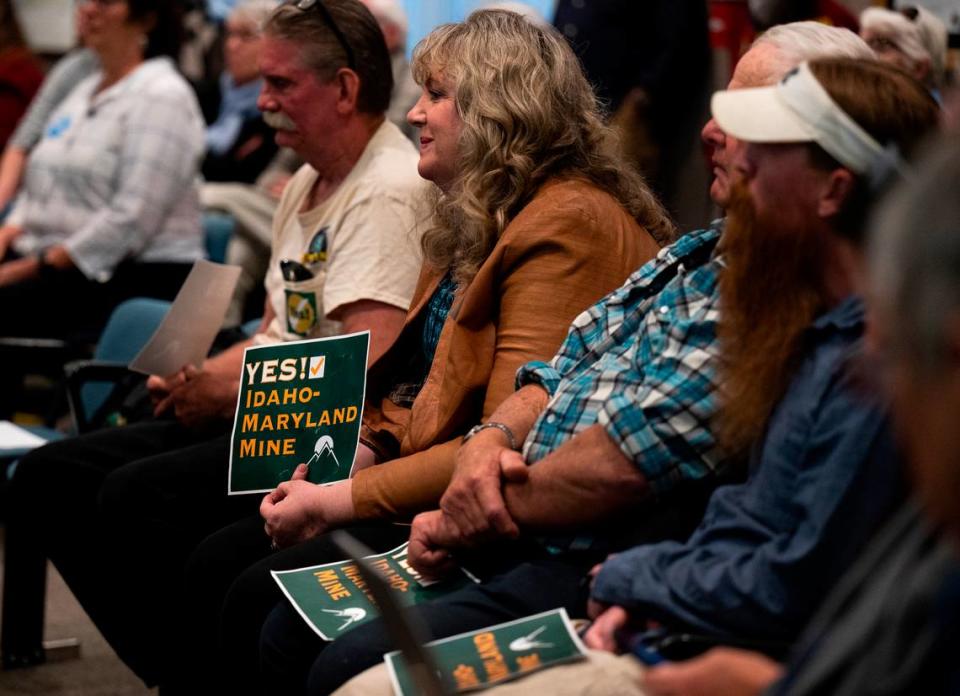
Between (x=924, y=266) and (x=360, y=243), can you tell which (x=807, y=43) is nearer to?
(x=360, y=243)

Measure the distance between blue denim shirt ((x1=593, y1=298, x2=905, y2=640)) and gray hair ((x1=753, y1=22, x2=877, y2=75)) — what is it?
2.21 ft

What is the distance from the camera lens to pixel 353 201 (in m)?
3.08

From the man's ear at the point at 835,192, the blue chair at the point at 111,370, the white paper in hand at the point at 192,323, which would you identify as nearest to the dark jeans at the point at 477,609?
the man's ear at the point at 835,192

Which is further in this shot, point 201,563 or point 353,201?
point 353,201

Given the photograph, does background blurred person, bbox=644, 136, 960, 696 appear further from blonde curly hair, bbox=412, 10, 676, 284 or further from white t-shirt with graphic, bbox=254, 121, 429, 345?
white t-shirt with graphic, bbox=254, 121, 429, 345

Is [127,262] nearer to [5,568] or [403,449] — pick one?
[5,568]

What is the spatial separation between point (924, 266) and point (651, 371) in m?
1.03

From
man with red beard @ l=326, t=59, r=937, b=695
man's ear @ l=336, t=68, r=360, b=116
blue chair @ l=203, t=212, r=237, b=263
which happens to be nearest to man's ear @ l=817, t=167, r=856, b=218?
man with red beard @ l=326, t=59, r=937, b=695

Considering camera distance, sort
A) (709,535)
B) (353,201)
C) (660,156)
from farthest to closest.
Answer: (660,156), (353,201), (709,535)

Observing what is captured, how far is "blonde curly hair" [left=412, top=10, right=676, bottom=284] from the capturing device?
8.27 ft

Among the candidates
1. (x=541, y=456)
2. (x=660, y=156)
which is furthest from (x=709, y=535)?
(x=660, y=156)

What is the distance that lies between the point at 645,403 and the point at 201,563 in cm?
109

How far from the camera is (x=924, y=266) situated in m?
1.02

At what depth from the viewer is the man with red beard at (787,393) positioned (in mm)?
1641
